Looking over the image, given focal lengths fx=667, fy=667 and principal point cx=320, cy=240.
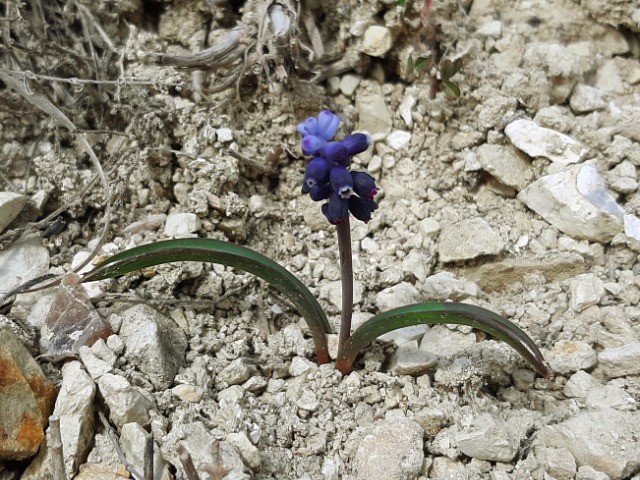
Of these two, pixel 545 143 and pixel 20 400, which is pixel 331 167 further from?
pixel 545 143

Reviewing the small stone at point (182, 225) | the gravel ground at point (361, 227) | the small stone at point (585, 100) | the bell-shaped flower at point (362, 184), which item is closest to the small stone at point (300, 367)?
the gravel ground at point (361, 227)

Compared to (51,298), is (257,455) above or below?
below

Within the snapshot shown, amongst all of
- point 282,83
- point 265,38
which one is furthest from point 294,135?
point 265,38

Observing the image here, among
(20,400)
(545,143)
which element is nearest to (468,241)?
(545,143)

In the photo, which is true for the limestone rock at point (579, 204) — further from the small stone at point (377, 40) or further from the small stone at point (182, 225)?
the small stone at point (182, 225)

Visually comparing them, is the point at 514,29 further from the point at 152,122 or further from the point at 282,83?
the point at 152,122

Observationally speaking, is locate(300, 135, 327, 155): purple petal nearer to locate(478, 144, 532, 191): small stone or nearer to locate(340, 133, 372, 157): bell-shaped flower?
locate(340, 133, 372, 157): bell-shaped flower

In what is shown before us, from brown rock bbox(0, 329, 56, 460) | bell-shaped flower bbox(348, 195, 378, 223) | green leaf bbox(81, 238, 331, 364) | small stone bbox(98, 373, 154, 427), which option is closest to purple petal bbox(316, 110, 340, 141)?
Result: bell-shaped flower bbox(348, 195, 378, 223)
